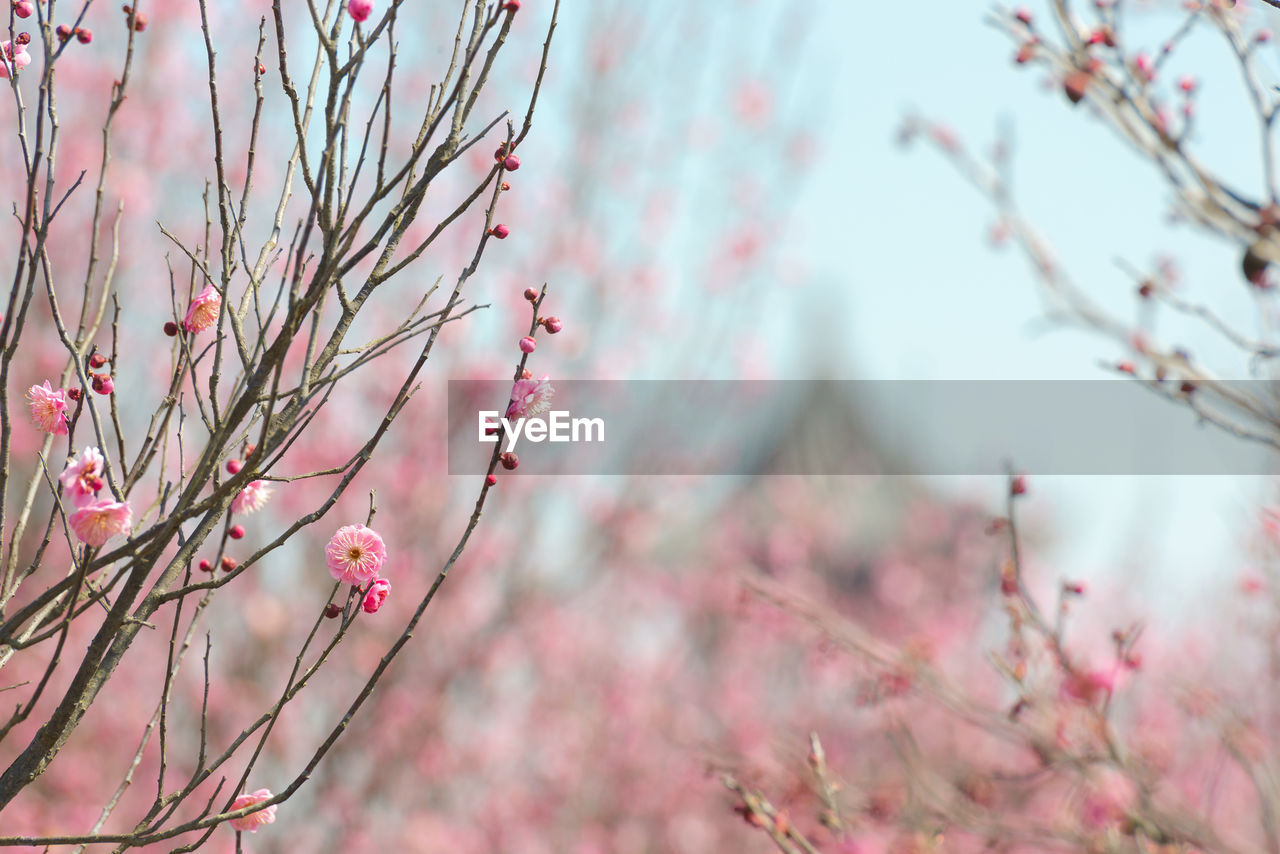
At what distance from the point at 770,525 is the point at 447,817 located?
18.5ft

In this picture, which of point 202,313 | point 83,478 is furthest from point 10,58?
point 83,478

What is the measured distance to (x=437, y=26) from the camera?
690cm

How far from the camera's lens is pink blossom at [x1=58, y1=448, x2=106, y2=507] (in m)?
1.56

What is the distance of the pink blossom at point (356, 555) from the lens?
5.90 ft

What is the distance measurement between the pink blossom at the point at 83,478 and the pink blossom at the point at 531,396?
27.2 inches

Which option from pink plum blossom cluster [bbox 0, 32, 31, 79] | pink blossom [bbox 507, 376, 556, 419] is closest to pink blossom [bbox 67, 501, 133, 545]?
pink blossom [bbox 507, 376, 556, 419]

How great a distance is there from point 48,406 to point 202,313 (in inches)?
12.1

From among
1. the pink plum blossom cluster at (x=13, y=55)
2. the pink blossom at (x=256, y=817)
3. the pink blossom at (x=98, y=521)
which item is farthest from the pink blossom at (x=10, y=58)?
the pink blossom at (x=256, y=817)

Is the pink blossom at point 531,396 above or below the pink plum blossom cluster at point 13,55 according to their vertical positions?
below

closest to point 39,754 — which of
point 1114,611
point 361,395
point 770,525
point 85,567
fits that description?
point 85,567

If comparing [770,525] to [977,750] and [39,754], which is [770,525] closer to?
[977,750]

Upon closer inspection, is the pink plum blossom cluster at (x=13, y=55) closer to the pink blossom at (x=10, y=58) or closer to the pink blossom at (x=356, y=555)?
the pink blossom at (x=10, y=58)

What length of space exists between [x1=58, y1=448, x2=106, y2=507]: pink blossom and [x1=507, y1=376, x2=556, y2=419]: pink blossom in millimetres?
690

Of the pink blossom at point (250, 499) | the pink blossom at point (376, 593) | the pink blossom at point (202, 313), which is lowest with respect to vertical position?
the pink blossom at point (376, 593)
